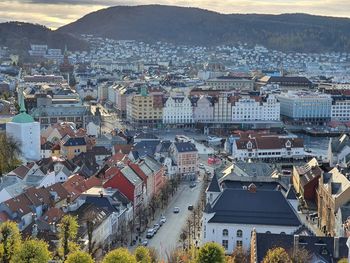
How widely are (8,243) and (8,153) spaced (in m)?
14.9

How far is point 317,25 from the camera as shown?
152 m

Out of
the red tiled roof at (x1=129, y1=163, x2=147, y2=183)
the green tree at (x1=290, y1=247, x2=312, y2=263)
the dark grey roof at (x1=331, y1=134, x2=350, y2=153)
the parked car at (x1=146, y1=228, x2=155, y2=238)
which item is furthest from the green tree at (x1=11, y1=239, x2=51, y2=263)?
the dark grey roof at (x1=331, y1=134, x2=350, y2=153)

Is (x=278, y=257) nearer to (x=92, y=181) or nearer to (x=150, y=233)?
(x=150, y=233)

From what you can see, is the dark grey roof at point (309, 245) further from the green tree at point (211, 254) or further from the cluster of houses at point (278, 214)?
the green tree at point (211, 254)

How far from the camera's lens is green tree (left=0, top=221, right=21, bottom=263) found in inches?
613

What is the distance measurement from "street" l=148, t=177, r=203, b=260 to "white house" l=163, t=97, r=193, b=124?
22567mm

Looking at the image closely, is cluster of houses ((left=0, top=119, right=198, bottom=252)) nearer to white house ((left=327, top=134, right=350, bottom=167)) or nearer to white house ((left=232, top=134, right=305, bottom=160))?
white house ((left=232, top=134, right=305, bottom=160))

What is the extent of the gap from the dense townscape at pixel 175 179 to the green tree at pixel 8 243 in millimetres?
31

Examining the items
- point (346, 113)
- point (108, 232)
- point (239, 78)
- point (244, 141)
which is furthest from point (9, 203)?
point (239, 78)

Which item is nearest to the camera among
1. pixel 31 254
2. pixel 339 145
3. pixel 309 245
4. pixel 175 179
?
pixel 31 254

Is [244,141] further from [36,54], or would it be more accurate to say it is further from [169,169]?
[36,54]

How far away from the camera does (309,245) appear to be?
50.9 ft

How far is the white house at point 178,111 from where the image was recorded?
52594mm

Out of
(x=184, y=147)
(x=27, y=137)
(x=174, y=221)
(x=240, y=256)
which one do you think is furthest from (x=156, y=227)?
(x=27, y=137)
